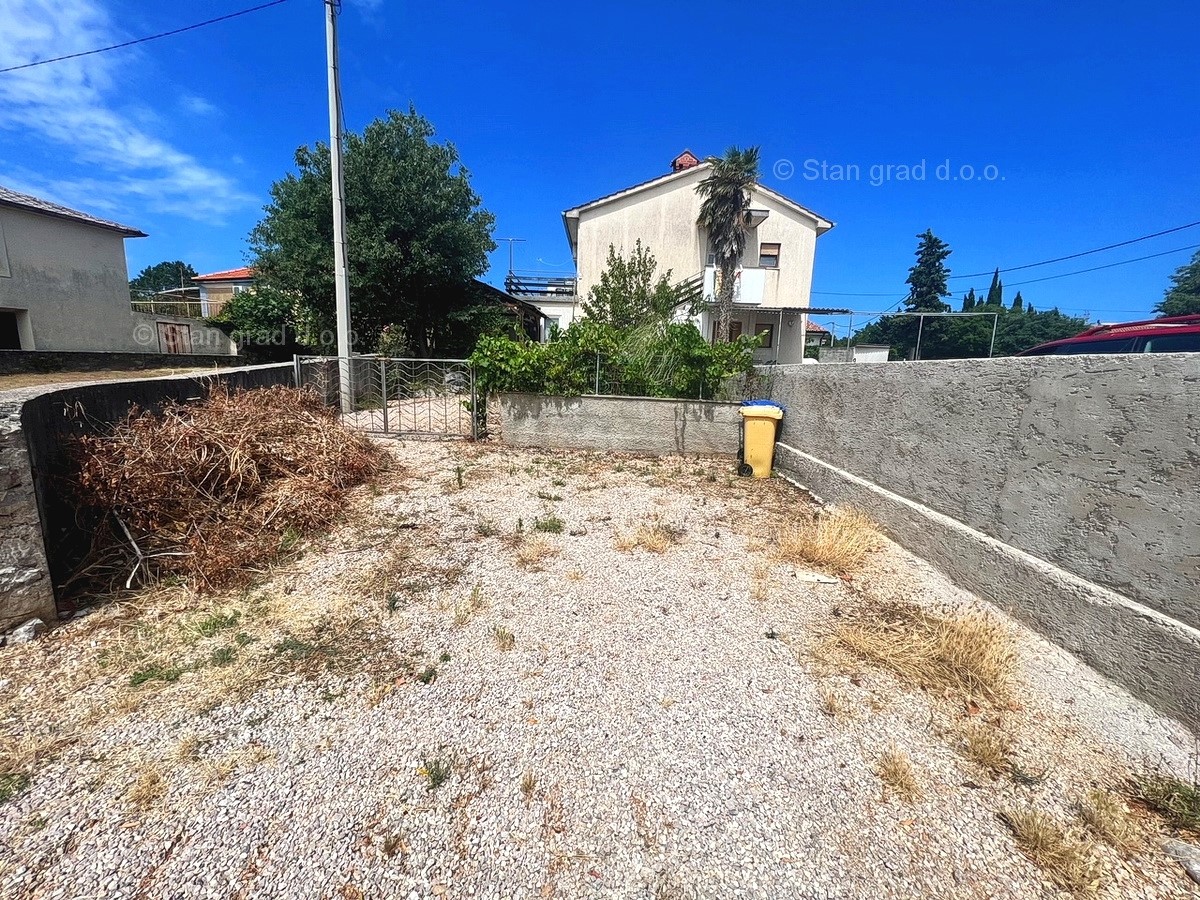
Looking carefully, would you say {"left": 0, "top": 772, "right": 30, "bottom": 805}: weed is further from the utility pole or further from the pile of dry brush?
the utility pole

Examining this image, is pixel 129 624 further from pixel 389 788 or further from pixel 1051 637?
pixel 1051 637

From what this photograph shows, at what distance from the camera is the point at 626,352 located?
788 centimetres

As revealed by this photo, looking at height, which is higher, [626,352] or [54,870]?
[626,352]

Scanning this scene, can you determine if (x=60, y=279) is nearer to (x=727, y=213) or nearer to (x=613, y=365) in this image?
(x=613, y=365)

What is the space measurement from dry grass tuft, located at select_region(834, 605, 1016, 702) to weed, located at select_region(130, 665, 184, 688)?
3.84 m

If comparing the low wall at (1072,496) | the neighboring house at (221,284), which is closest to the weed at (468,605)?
the low wall at (1072,496)

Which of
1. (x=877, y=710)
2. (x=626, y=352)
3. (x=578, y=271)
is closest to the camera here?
(x=877, y=710)

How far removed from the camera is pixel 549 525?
15.3 ft

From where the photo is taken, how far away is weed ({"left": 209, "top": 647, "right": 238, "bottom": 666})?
102 inches

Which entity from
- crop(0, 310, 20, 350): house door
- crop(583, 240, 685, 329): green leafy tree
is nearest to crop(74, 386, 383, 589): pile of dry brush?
crop(583, 240, 685, 329): green leafy tree

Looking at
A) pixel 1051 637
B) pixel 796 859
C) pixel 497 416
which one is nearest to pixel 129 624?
pixel 796 859

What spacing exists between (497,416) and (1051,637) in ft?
28.9

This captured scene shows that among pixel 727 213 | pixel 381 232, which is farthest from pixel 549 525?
pixel 727 213

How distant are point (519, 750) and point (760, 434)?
5760mm
